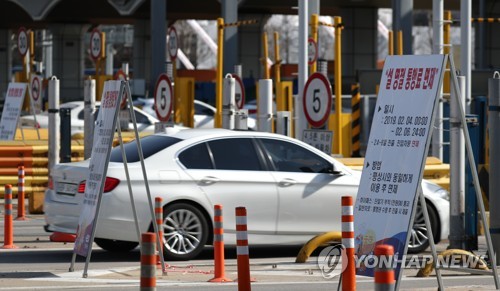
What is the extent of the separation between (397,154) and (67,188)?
211 inches

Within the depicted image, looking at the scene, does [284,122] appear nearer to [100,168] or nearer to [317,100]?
[317,100]

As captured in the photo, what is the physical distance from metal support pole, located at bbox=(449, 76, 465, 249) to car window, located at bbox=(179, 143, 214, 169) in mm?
2768

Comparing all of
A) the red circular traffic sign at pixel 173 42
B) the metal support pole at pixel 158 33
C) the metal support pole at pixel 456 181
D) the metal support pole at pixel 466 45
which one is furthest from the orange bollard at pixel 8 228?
the metal support pole at pixel 158 33

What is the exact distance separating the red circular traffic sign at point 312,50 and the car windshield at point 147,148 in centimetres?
763

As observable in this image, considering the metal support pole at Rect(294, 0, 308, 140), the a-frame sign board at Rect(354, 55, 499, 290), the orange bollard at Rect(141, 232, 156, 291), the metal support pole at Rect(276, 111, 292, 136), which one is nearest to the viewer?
the orange bollard at Rect(141, 232, 156, 291)

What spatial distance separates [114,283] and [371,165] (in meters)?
2.94

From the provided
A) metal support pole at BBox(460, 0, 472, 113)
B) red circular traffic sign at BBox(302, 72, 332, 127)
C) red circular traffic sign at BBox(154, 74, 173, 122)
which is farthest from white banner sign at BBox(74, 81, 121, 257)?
metal support pole at BBox(460, 0, 472, 113)

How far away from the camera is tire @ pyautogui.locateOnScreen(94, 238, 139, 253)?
14.9 m

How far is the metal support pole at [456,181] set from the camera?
44.1 feet

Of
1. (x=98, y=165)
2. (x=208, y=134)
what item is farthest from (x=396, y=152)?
(x=208, y=134)

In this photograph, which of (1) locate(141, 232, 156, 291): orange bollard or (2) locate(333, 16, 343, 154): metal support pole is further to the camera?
(2) locate(333, 16, 343, 154): metal support pole

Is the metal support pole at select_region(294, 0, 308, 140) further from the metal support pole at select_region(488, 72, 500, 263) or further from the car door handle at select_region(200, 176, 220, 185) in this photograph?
the metal support pole at select_region(488, 72, 500, 263)

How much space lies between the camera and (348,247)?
10.2 m

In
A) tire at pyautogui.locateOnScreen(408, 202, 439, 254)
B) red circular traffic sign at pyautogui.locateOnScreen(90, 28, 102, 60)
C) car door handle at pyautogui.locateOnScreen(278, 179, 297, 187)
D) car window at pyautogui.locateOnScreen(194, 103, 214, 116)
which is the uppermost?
red circular traffic sign at pyautogui.locateOnScreen(90, 28, 102, 60)
